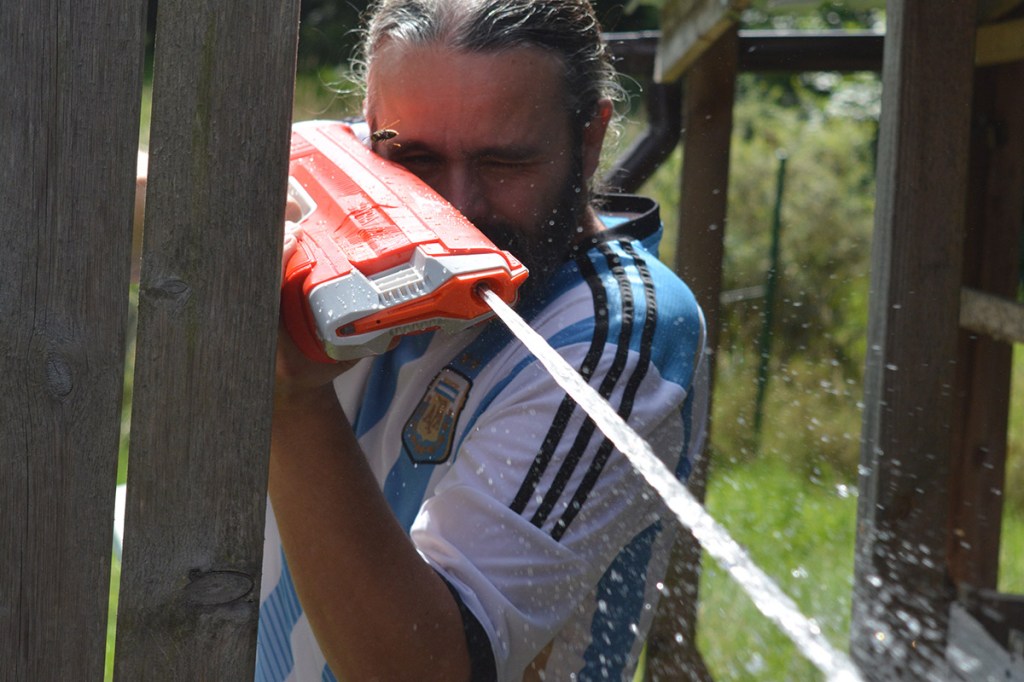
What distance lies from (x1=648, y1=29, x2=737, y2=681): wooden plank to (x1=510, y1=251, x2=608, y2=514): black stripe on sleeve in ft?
4.99

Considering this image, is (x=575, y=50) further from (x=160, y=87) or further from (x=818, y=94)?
(x=818, y=94)

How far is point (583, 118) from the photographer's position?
1.99 m

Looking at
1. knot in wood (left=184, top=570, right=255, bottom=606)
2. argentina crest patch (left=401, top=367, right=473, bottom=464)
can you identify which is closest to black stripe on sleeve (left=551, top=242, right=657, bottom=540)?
argentina crest patch (left=401, top=367, right=473, bottom=464)

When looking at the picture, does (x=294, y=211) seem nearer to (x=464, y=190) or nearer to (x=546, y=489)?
(x=464, y=190)

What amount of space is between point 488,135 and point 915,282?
91 centimetres

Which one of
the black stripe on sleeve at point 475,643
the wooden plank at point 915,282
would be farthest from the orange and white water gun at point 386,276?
the wooden plank at point 915,282

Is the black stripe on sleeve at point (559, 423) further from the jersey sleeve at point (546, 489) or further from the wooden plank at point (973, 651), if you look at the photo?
the wooden plank at point (973, 651)

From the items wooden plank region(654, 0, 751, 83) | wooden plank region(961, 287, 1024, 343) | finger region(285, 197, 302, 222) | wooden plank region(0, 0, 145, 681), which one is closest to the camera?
wooden plank region(0, 0, 145, 681)

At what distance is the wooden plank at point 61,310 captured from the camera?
1.02 metres

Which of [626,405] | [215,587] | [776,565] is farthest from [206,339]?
[776,565]

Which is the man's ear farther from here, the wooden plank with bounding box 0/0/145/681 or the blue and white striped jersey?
the wooden plank with bounding box 0/0/145/681

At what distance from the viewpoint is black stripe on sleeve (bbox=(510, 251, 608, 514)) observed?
150 cm

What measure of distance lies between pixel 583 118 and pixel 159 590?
3.94ft

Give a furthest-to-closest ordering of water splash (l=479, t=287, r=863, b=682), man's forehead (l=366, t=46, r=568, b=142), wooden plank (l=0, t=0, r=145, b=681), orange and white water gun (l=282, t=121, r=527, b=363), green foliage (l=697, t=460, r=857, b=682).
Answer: green foliage (l=697, t=460, r=857, b=682)
man's forehead (l=366, t=46, r=568, b=142)
orange and white water gun (l=282, t=121, r=527, b=363)
wooden plank (l=0, t=0, r=145, b=681)
water splash (l=479, t=287, r=863, b=682)
